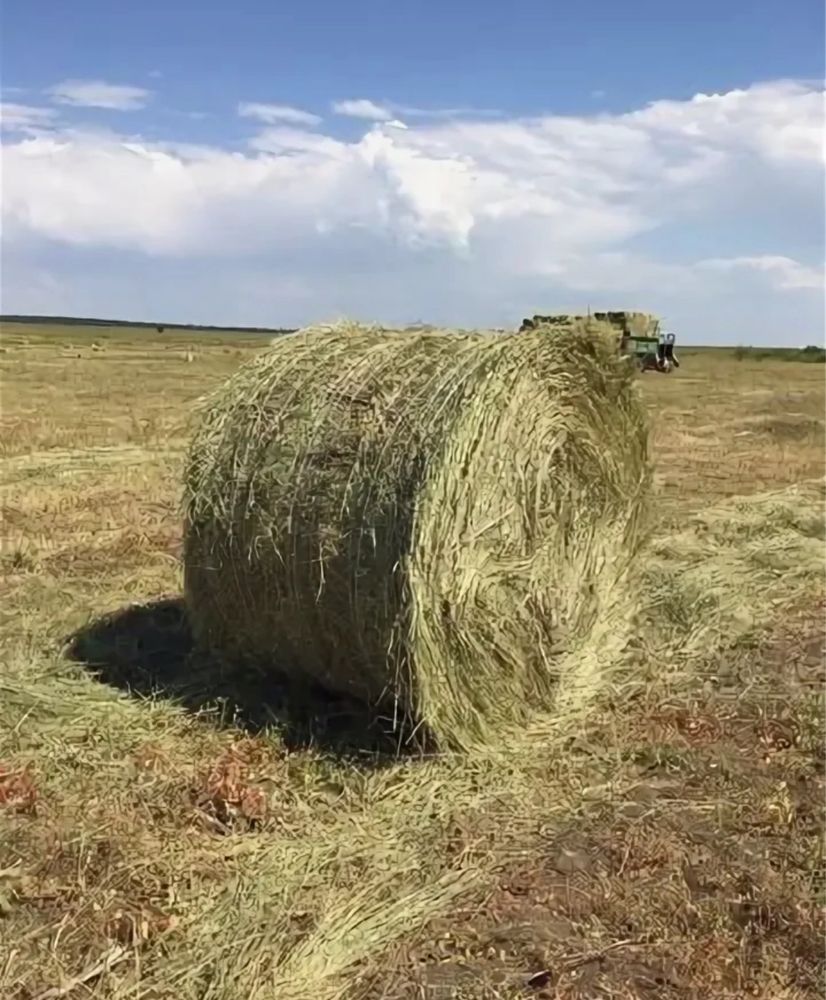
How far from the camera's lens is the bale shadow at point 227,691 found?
17.1ft

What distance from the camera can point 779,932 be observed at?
373 centimetres

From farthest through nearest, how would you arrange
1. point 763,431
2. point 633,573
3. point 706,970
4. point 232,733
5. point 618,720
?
1. point 763,431
2. point 633,573
3. point 618,720
4. point 232,733
5. point 706,970

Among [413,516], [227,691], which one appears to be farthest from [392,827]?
Answer: [227,691]

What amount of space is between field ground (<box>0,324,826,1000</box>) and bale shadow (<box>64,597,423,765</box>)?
21 millimetres

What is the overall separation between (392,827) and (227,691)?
1.58 metres

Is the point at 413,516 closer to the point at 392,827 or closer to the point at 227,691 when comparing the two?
the point at 392,827

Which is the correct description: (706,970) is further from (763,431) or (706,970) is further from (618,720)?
(763,431)

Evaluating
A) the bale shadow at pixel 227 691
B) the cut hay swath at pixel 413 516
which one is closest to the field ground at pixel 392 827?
the bale shadow at pixel 227 691

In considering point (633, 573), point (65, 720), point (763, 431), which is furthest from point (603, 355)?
point (763, 431)

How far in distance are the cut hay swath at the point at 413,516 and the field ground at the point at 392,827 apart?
32 centimetres

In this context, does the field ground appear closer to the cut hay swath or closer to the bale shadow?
the bale shadow

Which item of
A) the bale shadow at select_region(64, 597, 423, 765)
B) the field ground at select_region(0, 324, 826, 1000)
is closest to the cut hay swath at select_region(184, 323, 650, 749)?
the bale shadow at select_region(64, 597, 423, 765)

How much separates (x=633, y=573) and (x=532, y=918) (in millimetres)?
3326

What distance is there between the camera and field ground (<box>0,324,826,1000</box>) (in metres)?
3.47
